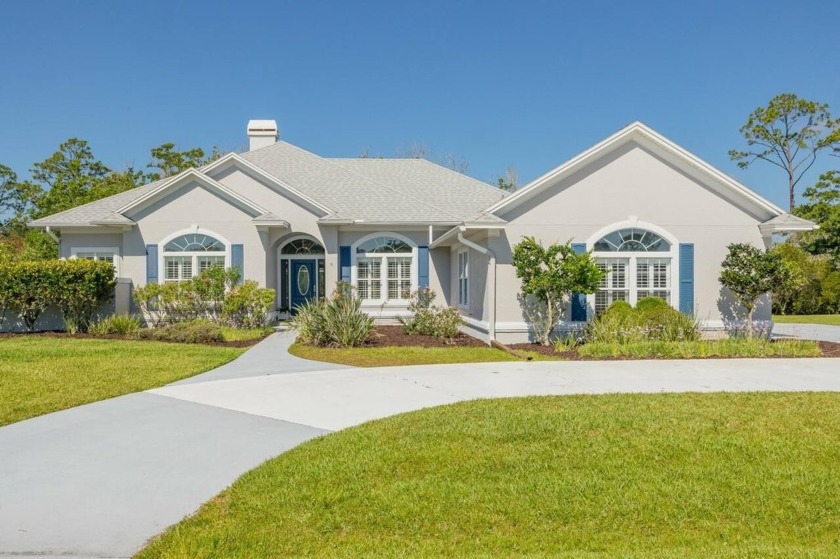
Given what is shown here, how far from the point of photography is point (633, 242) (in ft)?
49.8

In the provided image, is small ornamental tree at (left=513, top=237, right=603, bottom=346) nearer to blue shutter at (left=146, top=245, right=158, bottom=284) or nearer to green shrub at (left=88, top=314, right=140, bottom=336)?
green shrub at (left=88, top=314, right=140, bottom=336)

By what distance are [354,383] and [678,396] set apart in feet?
15.8

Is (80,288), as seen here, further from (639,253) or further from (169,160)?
(169,160)

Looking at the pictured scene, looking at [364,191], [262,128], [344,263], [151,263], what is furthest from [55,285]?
[262,128]

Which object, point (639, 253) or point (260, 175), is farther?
point (260, 175)

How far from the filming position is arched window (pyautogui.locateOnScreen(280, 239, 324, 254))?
67.3 feet

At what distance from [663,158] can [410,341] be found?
26.4 ft

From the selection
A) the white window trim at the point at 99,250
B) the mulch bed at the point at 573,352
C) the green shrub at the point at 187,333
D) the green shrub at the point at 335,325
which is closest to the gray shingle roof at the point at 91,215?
the white window trim at the point at 99,250

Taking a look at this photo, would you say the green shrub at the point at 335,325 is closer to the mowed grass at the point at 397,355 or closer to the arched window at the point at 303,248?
the mowed grass at the point at 397,355

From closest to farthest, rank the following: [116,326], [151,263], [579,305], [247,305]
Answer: [579,305]
[116,326]
[247,305]
[151,263]

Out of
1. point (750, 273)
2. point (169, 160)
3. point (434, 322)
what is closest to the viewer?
point (750, 273)

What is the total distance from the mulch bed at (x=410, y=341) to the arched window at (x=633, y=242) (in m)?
4.15

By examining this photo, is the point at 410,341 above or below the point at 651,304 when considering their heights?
below

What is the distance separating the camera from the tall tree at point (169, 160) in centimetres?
3991
